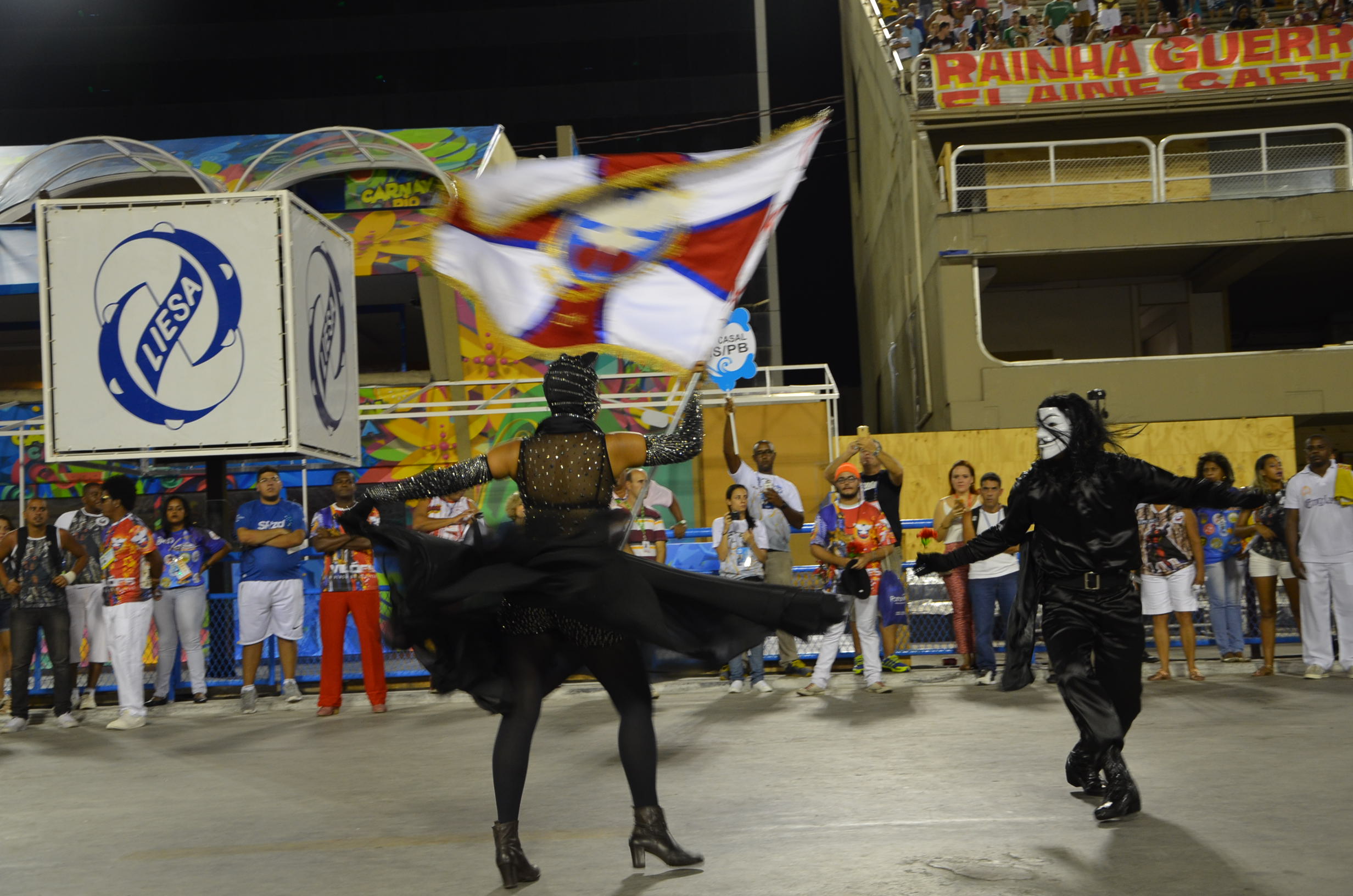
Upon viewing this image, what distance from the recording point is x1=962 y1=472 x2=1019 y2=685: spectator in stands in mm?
10961

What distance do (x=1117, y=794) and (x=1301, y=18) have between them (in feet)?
69.8

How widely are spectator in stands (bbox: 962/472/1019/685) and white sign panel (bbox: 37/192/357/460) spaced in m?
6.01

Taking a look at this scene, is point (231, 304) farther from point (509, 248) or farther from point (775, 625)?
point (775, 625)

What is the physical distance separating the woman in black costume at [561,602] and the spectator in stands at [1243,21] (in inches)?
854

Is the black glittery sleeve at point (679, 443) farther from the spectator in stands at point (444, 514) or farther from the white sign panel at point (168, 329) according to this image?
the white sign panel at point (168, 329)

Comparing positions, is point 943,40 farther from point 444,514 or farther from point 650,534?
point 444,514

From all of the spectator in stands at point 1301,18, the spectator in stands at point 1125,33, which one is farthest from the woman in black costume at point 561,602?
the spectator in stands at point 1301,18

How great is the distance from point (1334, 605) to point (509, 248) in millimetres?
7674

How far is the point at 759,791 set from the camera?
21.2ft

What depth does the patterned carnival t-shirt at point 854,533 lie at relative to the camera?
1091cm

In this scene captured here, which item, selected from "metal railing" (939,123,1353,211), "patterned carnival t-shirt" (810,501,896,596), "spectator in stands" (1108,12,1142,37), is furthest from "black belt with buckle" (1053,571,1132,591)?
"spectator in stands" (1108,12,1142,37)

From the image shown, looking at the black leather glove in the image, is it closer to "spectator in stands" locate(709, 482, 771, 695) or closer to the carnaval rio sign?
"spectator in stands" locate(709, 482, 771, 695)

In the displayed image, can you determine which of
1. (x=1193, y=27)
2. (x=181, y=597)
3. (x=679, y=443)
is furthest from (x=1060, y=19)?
(x=679, y=443)

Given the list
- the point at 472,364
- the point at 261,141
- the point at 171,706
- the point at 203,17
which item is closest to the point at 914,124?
the point at 472,364
